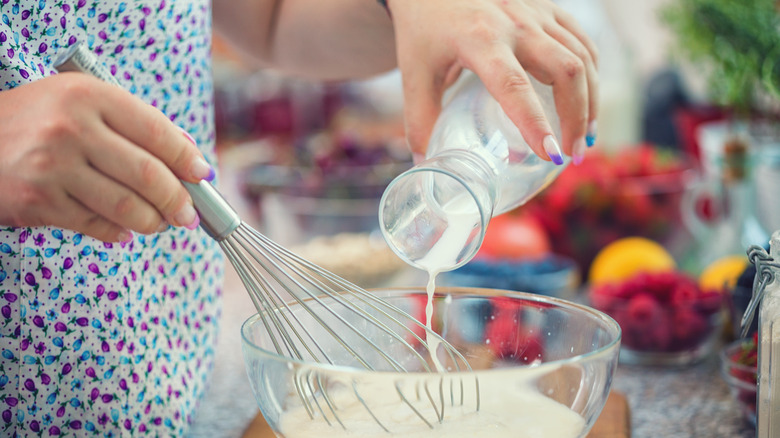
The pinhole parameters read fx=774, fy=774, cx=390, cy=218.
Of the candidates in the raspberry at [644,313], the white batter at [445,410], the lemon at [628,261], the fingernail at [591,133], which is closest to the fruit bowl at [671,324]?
the raspberry at [644,313]

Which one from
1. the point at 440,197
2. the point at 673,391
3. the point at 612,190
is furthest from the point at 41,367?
the point at 612,190

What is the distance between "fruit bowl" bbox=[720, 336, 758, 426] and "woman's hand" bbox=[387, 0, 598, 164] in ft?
0.67

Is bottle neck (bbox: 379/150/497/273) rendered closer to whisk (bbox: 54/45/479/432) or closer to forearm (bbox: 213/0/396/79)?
whisk (bbox: 54/45/479/432)

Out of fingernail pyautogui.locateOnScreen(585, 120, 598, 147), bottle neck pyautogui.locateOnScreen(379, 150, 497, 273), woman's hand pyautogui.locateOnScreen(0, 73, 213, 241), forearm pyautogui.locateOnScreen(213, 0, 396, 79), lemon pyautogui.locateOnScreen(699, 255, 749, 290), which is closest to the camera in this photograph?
woman's hand pyautogui.locateOnScreen(0, 73, 213, 241)

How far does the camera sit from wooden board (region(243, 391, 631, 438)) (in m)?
0.56

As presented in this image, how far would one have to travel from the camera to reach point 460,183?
0.46 meters

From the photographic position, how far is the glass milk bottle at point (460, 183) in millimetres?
470

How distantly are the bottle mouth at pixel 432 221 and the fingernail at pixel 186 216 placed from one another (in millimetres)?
126

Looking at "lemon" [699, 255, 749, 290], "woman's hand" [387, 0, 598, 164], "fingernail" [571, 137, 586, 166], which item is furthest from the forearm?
"lemon" [699, 255, 749, 290]

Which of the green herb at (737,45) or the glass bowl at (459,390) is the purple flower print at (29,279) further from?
the green herb at (737,45)

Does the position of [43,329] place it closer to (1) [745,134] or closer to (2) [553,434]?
(2) [553,434]

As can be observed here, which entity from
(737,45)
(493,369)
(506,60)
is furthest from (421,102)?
(737,45)

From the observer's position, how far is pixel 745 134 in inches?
42.5

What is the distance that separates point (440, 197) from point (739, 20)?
654mm
